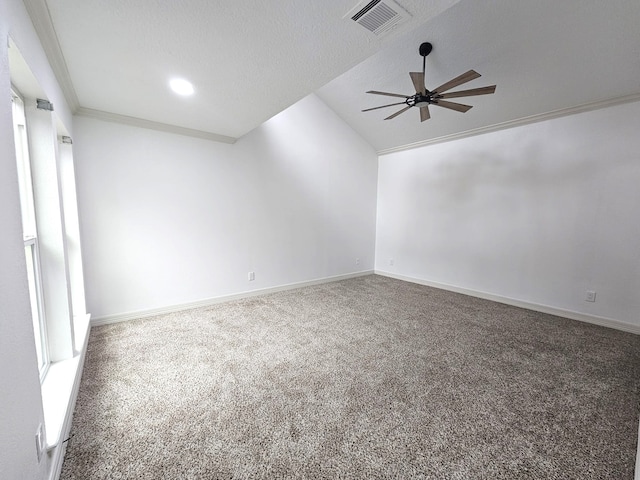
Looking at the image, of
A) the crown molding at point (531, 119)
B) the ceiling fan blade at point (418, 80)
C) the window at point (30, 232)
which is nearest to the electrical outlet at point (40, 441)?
the window at point (30, 232)

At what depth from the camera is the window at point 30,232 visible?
157 centimetres

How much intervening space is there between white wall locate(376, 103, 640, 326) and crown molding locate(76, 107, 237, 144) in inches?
131

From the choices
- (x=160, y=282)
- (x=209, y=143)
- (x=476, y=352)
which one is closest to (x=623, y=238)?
(x=476, y=352)

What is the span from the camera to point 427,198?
4.58m

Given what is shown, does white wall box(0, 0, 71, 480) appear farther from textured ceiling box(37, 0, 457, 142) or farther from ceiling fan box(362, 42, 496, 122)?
ceiling fan box(362, 42, 496, 122)

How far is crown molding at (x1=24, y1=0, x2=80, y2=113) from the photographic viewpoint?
1301mm

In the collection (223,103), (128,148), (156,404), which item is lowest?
(156,404)

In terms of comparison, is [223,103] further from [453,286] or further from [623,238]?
[623,238]

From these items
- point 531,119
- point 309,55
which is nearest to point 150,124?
point 309,55

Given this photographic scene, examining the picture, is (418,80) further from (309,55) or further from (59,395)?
(59,395)

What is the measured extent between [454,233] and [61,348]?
485 cm

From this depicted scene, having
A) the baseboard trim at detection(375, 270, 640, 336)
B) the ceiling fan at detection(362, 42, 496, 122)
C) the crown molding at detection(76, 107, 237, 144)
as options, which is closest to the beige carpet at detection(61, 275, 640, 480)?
the baseboard trim at detection(375, 270, 640, 336)

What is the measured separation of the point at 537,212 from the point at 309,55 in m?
3.56

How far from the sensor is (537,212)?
3.44m
